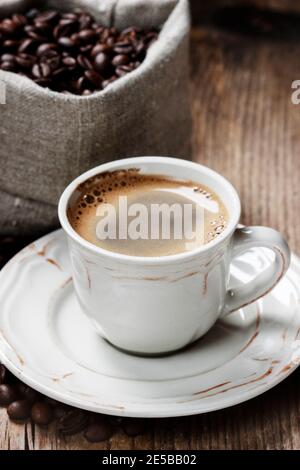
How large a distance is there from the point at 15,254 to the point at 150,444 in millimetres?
486

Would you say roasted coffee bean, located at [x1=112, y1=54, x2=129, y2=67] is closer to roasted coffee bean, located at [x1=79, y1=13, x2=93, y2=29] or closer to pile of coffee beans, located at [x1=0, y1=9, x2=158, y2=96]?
pile of coffee beans, located at [x1=0, y1=9, x2=158, y2=96]

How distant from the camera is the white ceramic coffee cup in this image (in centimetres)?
106

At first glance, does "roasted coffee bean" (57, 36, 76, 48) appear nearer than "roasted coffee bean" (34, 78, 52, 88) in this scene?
No

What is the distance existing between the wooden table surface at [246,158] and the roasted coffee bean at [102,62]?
1.32ft

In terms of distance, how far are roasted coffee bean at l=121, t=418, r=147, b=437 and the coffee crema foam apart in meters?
0.24

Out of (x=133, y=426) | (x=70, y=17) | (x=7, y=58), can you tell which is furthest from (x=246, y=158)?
(x=133, y=426)

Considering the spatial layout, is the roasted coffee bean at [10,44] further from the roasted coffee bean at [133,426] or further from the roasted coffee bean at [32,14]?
the roasted coffee bean at [133,426]

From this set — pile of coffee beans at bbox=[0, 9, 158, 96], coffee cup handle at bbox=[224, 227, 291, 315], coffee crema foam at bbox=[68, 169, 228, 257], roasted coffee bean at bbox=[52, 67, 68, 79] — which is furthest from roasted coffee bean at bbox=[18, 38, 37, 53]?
coffee cup handle at bbox=[224, 227, 291, 315]

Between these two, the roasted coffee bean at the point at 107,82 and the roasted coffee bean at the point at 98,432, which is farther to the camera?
the roasted coffee bean at the point at 107,82

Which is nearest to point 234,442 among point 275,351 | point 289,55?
point 275,351

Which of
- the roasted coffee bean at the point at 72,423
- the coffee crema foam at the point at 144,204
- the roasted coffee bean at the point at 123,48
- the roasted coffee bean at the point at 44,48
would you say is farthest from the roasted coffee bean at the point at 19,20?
the roasted coffee bean at the point at 72,423

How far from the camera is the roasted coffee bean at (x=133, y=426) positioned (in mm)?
1084

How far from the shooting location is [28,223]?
1.47 meters

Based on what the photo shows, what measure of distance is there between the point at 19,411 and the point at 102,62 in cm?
67
